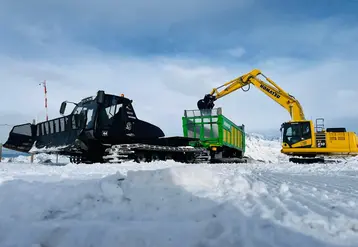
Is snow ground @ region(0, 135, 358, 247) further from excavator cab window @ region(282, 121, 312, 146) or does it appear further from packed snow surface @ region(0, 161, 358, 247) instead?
excavator cab window @ region(282, 121, 312, 146)

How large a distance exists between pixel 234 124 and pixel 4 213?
641 inches

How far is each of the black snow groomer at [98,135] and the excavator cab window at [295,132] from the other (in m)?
7.34

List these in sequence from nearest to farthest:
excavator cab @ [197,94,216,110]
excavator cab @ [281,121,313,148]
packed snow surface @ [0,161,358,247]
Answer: packed snow surface @ [0,161,358,247] → excavator cab @ [281,121,313,148] → excavator cab @ [197,94,216,110]

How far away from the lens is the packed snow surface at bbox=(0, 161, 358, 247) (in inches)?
104

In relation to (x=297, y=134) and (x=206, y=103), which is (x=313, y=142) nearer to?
(x=297, y=134)

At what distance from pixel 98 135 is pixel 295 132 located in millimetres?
11105

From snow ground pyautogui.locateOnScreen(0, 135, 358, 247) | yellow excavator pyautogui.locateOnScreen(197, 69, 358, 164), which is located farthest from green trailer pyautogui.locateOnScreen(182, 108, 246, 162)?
snow ground pyautogui.locateOnScreen(0, 135, 358, 247)

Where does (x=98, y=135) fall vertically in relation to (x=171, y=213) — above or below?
above

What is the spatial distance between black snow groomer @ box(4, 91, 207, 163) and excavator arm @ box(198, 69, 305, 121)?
658 centimetres

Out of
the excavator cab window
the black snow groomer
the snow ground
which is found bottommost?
the snow ground

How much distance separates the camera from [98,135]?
10586mm

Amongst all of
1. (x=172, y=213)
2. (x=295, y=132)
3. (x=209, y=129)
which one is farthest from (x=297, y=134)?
(x=172, y=213)

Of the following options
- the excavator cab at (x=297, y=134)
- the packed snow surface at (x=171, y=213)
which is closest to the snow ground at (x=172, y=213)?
the packed snow surface at (x=171, y=213)

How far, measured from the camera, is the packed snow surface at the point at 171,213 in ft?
8.63
